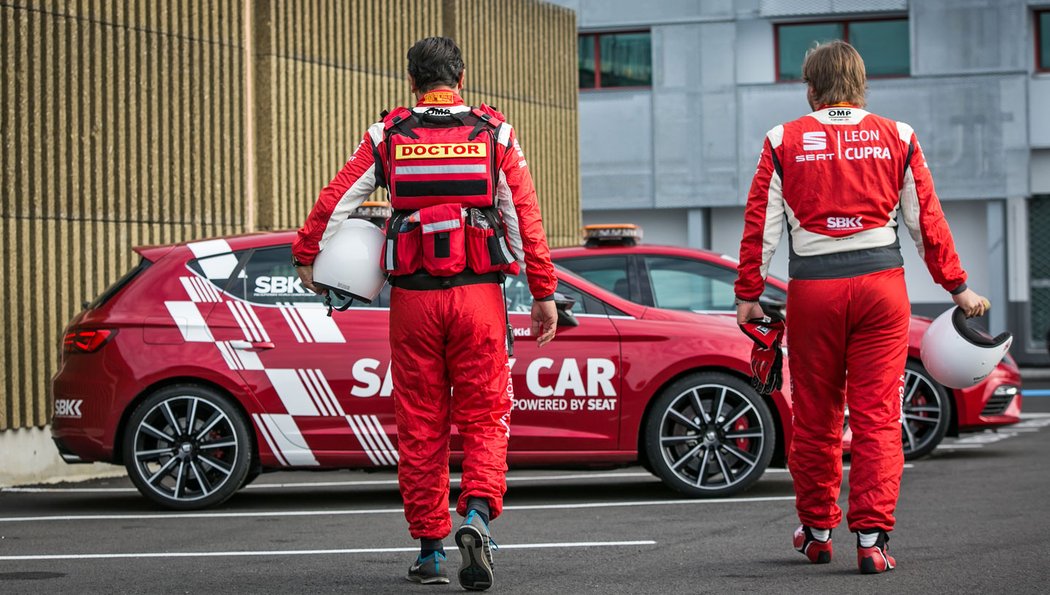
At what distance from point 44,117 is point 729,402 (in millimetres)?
5271

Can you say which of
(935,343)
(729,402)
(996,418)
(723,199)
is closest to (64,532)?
(729,402)

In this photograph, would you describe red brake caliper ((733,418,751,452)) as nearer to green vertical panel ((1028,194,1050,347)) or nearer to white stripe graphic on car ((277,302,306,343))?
white stripe graphic on car ((277,302,306,343))

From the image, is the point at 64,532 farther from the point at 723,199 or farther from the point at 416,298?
the point at 723,199

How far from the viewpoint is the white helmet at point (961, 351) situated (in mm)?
6105

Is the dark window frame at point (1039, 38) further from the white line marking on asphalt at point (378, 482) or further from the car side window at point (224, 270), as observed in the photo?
the car side window at point (224, 270)

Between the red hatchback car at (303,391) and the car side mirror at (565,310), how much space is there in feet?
0.05

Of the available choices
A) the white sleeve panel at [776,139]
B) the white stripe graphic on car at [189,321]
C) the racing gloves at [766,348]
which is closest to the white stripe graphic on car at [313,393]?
the white stripe graphic on car at [189,321]

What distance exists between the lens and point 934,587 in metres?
5.40

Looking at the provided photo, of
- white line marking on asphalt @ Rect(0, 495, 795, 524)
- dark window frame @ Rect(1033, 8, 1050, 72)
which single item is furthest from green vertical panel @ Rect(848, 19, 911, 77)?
white line marking on asphalt @ Rect(0, 495, 795, 524)

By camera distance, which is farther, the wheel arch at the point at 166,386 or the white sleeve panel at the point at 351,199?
the wheel arch at the point at 166,386

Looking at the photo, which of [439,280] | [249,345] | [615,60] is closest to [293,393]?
[249,345]

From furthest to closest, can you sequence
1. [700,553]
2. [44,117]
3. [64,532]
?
[44,117] < [64,532] < [700,553]

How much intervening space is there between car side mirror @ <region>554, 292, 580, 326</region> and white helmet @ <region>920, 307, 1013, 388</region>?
2.43 meters

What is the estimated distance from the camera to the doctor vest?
5.68 m
